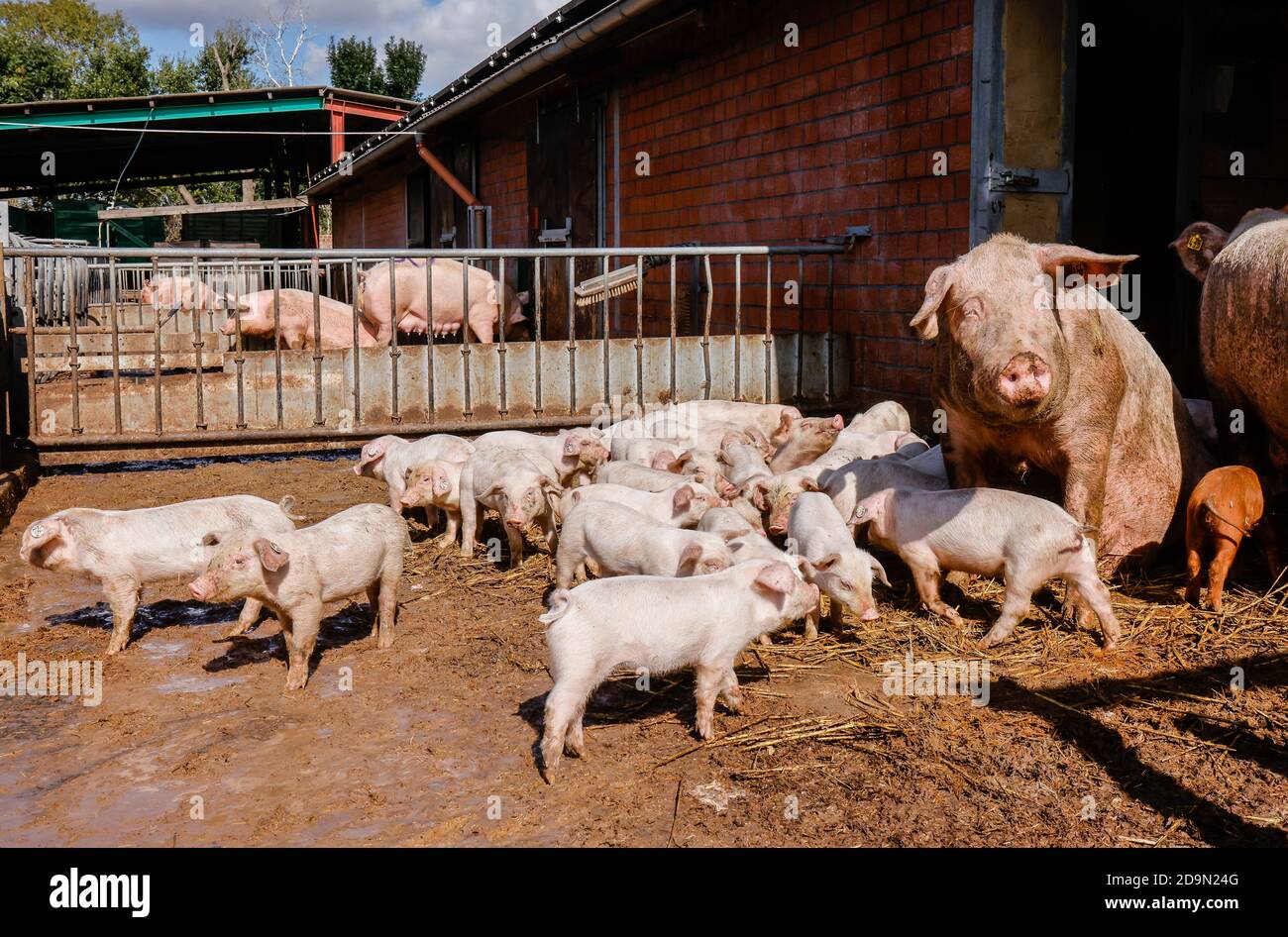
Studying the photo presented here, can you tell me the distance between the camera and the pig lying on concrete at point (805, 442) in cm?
682

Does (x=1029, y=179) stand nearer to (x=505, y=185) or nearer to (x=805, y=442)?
(x=805, y=442)

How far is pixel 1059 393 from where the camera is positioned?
486cm

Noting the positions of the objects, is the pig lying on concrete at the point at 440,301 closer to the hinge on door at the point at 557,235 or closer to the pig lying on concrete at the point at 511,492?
the hinge on door at the point at 557,235

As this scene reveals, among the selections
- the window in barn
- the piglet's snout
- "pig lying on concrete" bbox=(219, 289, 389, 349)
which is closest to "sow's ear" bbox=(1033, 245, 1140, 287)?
the piglet's snout

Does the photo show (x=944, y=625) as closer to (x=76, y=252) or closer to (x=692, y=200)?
(x=76, y=252)

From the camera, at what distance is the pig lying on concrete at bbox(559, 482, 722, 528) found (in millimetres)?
5297

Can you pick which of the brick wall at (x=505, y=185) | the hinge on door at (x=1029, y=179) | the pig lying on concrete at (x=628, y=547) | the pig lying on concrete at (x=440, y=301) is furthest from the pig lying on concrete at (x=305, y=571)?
the brick wall at (x=505, y=185)

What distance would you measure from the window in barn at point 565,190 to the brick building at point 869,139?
0.11 feet

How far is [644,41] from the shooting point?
1170 cm

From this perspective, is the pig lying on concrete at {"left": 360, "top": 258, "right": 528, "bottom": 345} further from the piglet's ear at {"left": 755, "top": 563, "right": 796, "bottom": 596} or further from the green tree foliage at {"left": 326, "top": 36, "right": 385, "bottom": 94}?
the green tree foliage at {"left": 326, "top": 36, "right": 385, "bottom": 94}

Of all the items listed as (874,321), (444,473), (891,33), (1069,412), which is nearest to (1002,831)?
(1069,412)

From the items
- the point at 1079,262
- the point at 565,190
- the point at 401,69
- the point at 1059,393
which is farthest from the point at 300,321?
the point at 401,69

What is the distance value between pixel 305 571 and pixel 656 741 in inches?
60.0
